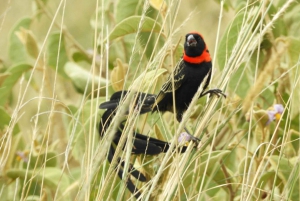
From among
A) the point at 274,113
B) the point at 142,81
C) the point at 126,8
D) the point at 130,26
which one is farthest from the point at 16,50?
the point at 142,81

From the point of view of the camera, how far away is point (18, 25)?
310 cm

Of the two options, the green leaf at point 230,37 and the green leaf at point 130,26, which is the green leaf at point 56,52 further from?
the green leaf at point 230,37

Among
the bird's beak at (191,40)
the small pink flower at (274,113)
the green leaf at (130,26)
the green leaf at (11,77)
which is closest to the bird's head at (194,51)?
the bird's beak at (191,40)

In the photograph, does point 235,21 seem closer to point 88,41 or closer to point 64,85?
point 64,85

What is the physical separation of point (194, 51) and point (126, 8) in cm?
53

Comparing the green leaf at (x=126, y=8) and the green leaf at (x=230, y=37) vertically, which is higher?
the green leaf at (x=126, y=8)

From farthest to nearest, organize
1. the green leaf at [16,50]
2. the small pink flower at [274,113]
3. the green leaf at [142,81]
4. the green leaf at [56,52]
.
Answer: the green leaf at [16,50], the green leaf at [56,52], the small pink flower at [274,113], the green leaf at [142,81]

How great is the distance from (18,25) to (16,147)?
2.62ft

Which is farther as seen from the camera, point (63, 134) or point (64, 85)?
point (64, 85)

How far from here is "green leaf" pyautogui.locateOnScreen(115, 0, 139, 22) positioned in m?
2.59

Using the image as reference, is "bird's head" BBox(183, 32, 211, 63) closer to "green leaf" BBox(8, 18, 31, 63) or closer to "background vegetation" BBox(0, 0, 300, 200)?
"background vegetation" BBox(0, 0, 300, 200)

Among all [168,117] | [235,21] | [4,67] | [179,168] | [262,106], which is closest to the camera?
[179,168]

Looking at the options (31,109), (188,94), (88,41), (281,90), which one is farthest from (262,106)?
(88,41)

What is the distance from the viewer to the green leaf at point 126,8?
2590 mm
